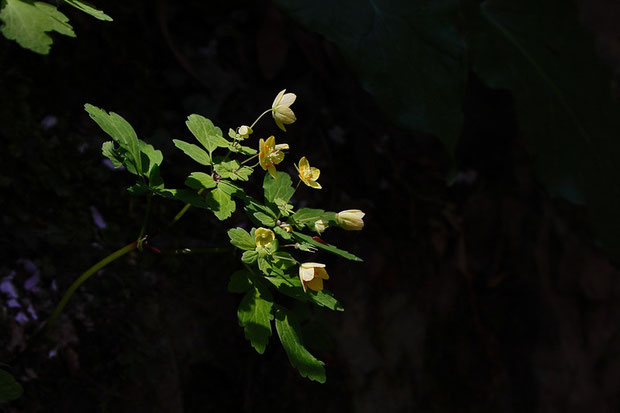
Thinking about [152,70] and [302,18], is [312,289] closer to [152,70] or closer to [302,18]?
[302,18]

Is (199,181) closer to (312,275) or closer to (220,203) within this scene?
(220,203)

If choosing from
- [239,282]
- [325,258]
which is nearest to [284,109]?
[239,282]

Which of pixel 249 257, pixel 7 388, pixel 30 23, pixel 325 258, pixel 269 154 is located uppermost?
pixel 30 23

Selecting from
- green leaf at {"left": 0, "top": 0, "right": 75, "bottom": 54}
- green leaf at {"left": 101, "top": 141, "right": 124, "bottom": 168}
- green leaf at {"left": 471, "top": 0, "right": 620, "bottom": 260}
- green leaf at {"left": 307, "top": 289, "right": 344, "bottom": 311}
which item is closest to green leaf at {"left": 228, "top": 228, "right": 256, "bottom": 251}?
green leaf at {"left": 307, "top": 289, "right": 344, "bottom": 311}

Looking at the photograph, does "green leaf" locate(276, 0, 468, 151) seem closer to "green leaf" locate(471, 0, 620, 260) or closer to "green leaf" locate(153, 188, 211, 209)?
"green leaf" locate(471, 0, 620, 260)

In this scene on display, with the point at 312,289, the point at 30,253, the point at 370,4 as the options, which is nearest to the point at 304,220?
the point at 312,289
